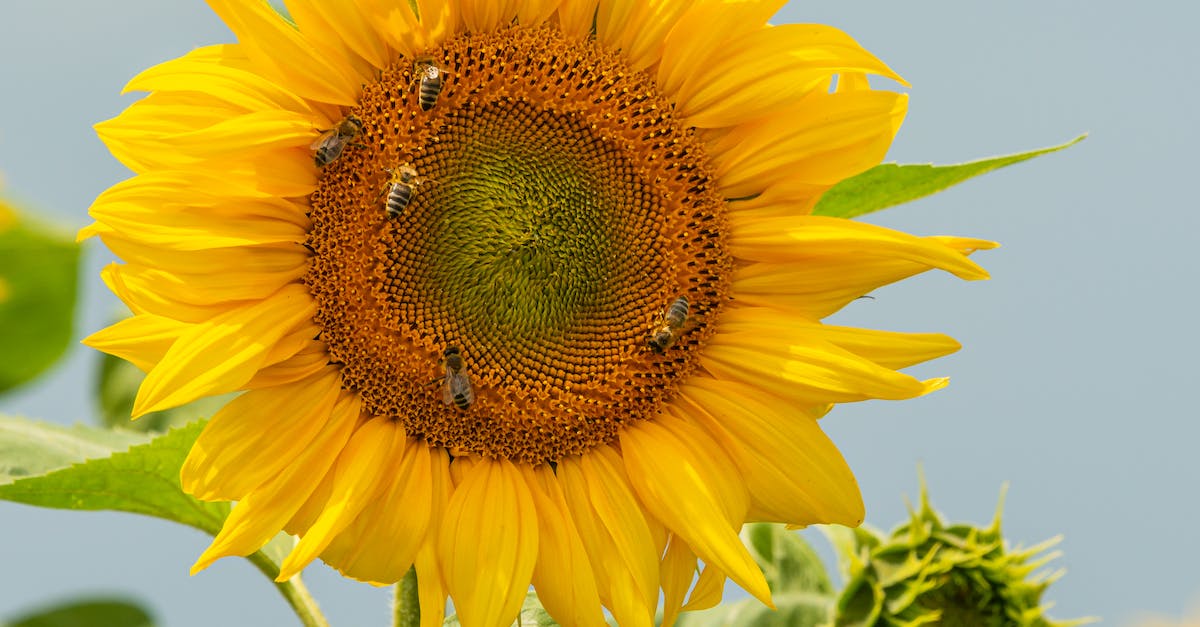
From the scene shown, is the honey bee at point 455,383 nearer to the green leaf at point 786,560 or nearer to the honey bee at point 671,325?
the honey bee at point 671,325

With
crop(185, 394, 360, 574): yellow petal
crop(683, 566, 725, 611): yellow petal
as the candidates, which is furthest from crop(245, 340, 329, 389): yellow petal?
crop(683, 566, 725, 611): yellow petal

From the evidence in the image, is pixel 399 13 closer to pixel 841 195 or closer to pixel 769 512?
pixel 841 195

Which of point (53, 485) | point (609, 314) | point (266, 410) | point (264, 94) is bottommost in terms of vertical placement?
point (53, 485)

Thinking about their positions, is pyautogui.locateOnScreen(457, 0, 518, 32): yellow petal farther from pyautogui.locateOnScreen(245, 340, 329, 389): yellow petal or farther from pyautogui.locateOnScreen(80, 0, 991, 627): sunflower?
pyautogui.locateOnScreen(245, 340, 329, 389): yellow petal

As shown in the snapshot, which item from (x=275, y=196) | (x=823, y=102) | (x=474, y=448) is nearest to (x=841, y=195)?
(x=823, y=102)

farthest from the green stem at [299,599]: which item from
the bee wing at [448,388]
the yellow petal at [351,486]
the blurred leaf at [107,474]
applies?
the bee wing at [448,388]

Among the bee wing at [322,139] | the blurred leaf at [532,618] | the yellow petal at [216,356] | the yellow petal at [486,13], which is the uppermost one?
the yellow petal at [486,13]
